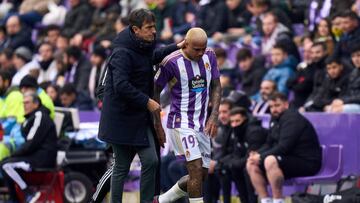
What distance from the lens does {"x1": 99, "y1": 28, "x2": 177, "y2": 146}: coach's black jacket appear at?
42.2 ft

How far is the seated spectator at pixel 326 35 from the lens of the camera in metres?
19.2

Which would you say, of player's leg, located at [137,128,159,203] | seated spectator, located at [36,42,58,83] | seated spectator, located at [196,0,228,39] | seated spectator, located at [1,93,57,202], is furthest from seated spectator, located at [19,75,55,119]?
seated spectator, located at [36,42,58,83]

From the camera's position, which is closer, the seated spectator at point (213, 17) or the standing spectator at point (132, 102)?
the standing spectator at point (132, 102)

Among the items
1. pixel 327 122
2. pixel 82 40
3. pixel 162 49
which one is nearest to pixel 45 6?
pixel 82 40

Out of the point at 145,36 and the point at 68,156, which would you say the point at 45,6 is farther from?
the point at 145,36

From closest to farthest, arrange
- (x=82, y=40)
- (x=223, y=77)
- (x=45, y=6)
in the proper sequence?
(x=223, y=77) → (x=82, y=40) → (x=45, y=6)

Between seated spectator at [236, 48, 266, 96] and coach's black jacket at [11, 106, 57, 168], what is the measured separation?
375cm

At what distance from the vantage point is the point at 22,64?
80.0 feet

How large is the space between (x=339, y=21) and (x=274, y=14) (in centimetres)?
210

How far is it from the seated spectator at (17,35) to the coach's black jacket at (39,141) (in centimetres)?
887

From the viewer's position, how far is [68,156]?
18.8 metres

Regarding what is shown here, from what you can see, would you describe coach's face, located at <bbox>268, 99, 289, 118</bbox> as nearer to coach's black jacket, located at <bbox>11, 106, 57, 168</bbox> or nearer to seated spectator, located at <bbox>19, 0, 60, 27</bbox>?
coach's black jacket, located at <bbox>11, 106, 57, 168</bbox>

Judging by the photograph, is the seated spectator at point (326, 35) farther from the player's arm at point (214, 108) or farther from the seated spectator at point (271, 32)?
the player's arm at point (214, 108)

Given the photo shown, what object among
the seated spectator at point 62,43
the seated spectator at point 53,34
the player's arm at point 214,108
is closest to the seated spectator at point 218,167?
the player's arm at point 214,108
